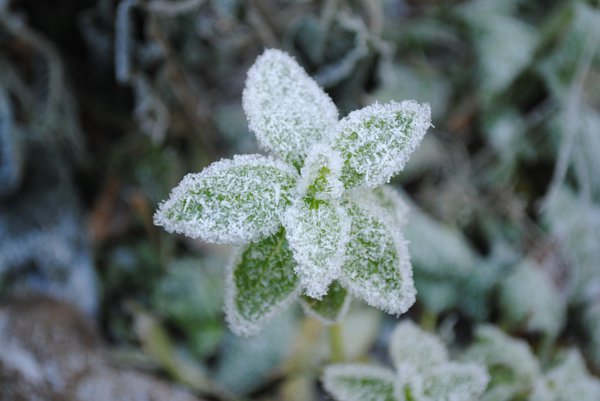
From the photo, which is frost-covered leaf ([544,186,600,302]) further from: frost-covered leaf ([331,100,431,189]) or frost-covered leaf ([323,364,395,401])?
frost-covered leaf ([331,100,431,189])

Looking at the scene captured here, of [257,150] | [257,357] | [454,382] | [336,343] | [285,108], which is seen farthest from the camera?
[257,150]

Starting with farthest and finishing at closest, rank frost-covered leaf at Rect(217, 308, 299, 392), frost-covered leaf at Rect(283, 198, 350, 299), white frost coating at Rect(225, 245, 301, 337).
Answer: frost-covered leaf at Rect(217, 308, 299, 392) < white frost coating at Rect(225, 245, 301, 337) < frost-covered leaf at Rect(283, 198, 350, 299)

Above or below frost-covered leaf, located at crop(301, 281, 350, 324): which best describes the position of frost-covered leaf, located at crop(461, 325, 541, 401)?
above

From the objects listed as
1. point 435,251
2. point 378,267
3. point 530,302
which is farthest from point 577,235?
point 378,267

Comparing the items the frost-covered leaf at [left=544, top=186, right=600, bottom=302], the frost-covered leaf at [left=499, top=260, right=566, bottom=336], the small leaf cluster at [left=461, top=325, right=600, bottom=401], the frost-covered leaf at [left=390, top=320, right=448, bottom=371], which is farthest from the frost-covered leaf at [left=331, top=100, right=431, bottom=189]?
the frost-covered leaf at [left=544, top=186, right=600, bottom=302]

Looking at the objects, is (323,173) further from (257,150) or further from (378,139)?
(257,150)

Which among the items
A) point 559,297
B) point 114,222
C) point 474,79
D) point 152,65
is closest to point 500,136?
point 474,79

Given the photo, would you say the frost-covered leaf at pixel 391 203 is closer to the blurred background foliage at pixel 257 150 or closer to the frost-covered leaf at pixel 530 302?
the blurred background foliage at pixel 257 150
